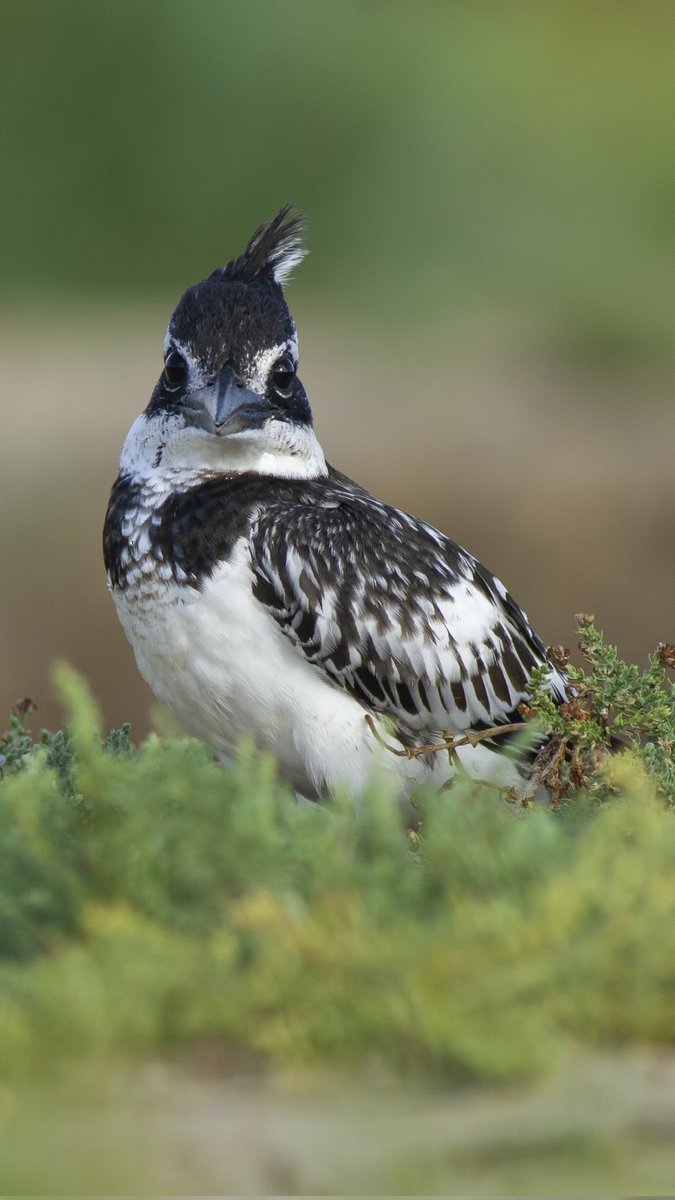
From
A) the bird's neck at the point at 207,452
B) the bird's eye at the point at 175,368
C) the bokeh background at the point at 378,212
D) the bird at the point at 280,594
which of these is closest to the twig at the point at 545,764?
the bird at the point at 280,594

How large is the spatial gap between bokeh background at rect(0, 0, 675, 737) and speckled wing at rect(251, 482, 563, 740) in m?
5.48

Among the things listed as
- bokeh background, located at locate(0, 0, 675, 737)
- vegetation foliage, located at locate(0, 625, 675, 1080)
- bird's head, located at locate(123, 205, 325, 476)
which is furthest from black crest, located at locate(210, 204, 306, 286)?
bokeh background, located at locate(0, 0, 675, 737)

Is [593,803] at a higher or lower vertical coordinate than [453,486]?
lower

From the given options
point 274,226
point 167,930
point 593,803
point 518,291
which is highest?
point 518,291

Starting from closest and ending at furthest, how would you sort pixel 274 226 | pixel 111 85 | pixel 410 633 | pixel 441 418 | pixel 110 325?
1. pixel 410 633
2. pixel 274 226
3. pixel 441 418
4. pixel 110 325
5. pixel 111 85

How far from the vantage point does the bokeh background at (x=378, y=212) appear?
8109 mm

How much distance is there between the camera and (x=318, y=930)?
946 mm

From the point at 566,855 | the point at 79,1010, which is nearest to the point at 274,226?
the point at 566,855

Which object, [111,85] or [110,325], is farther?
[111,85]

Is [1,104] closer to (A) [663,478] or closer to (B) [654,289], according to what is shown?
(B) [654,289]

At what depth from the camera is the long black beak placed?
165 centimetres

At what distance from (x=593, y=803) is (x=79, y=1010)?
677mm

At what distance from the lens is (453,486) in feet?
23.2

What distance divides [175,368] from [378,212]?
837cm
